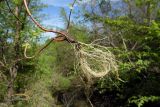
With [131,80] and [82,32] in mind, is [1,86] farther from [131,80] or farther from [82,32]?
[82,32]

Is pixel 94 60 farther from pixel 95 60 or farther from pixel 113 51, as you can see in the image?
→ pixel 113 51

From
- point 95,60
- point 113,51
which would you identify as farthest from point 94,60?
point 113,51

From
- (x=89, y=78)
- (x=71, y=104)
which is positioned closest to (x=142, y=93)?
(x=71, y=104)

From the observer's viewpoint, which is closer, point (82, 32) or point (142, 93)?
point (142, 93)

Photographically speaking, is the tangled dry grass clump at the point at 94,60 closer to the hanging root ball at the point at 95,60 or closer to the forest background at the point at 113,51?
the hanging root ball at the point at 95,60

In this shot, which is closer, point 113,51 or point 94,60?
point 94,60

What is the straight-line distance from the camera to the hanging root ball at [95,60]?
282 cm

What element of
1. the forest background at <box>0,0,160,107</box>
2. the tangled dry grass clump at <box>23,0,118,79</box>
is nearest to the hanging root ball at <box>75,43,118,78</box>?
the tangled dry grass clump at <box>23,0,118,79</box>

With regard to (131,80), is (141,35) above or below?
above

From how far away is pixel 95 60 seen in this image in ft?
9.48

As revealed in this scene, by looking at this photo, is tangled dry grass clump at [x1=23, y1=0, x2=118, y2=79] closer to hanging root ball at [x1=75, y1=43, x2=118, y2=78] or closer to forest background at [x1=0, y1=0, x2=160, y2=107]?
hanging root ball at [x1=75, y1=43, x2=118, y2=78]

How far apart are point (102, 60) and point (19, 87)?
1425cm

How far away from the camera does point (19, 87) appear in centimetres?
1688

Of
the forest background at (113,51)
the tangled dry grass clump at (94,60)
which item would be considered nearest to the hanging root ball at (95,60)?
the tangled dry grass clump at (94,60)
